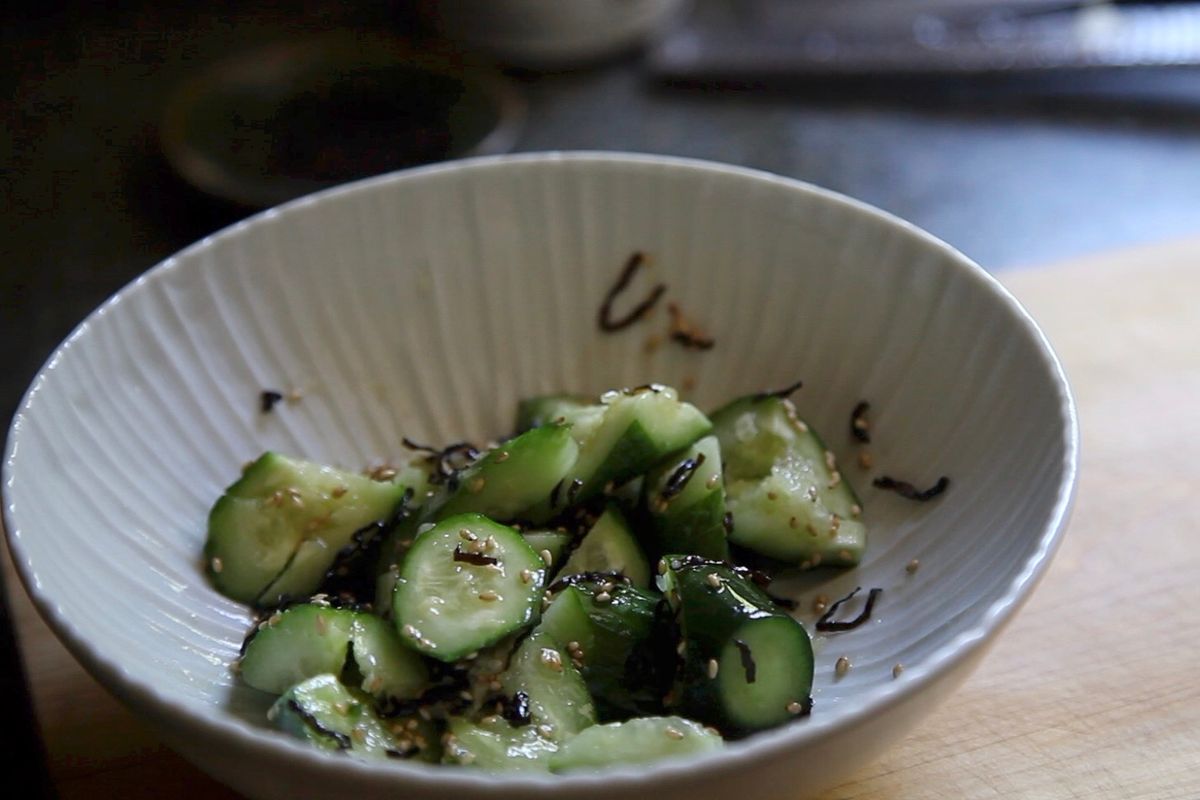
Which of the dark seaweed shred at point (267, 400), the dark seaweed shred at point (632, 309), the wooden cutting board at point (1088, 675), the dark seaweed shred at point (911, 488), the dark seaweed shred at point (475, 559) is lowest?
the wooden cutting board at point (1088, 675)

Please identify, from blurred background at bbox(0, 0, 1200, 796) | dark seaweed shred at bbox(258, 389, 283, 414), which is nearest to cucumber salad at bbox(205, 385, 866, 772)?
dark seaweed shred at bbox(258, 389, 283, 414)

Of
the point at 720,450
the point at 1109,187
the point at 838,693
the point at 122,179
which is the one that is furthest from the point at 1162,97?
the point at 122,179

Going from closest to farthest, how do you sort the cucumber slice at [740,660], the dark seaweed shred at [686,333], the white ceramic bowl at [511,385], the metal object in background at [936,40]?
1. the white ceramic bowl at [511,385]
2. the cucumber slice at [740,660]
3. the dark seaweed shred at [686,333]
4. the metal object in background at [936,40]

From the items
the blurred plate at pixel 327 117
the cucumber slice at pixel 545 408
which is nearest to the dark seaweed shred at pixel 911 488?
the cucumber slice at pixel 545 408

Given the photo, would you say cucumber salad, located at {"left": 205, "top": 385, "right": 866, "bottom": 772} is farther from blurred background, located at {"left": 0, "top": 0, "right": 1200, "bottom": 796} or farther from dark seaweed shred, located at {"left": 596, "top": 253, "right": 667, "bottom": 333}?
blurred background, located at {"left": 0, "top": 0, "right": 1200, "bottom": 796}

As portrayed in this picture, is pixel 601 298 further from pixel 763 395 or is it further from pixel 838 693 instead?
pixel 838 693

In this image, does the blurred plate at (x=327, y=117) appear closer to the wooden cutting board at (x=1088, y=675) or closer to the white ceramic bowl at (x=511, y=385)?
the white ceramic bowl at (x=511, y=385)
